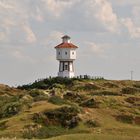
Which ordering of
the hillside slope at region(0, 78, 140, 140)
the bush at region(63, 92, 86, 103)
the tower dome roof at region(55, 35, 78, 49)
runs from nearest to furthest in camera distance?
the hillside slope at region(0, 78, 140, 140), the bush at region(63, 92, 86, 103), the tower dome roof at region(55, 35, 78, 49)

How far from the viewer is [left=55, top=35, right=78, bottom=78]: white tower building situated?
106750mm

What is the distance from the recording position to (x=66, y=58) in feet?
351

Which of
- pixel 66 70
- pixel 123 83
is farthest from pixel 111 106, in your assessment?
pixel 66 70

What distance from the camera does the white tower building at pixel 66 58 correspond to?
107m

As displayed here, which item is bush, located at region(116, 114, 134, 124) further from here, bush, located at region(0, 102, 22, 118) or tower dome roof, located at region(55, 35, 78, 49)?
tower dome roof, located at region(55, 35, 78, 49)

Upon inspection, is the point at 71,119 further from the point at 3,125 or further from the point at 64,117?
the point at 3,125

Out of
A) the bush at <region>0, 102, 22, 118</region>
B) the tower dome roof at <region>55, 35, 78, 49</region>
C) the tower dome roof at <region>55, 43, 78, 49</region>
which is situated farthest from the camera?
the tower dome roof at <region>55, 35, 78, 49</region>

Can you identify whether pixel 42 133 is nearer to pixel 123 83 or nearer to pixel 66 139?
pixel 66 139

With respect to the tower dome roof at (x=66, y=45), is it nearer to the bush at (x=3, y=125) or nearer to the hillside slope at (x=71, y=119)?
the hillside slope at (x=71, y=119)

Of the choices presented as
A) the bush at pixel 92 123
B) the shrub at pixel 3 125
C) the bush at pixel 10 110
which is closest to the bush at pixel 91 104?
the bush at pixel 10 110

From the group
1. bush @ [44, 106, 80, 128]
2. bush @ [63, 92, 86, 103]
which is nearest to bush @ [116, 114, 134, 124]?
bush @ [44, 106, 80, 128]

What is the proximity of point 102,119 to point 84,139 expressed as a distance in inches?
567

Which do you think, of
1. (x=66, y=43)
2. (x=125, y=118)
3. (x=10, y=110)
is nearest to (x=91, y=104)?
(x=125, y=118)

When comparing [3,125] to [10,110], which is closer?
[3,125]
